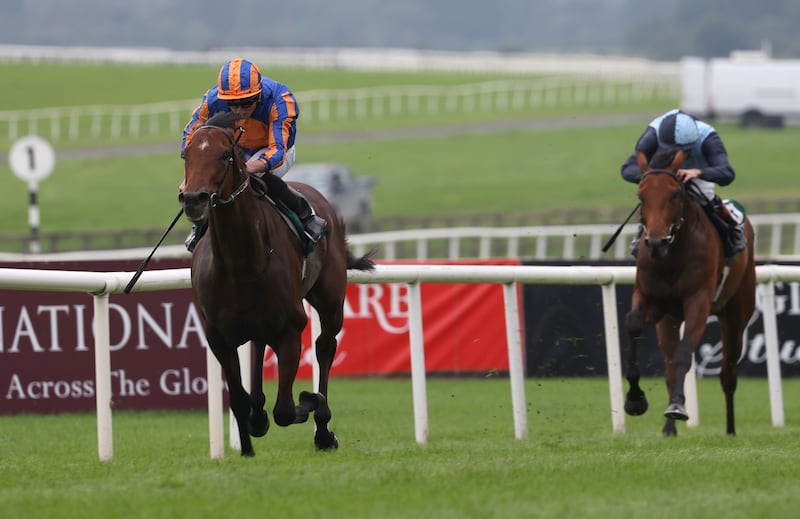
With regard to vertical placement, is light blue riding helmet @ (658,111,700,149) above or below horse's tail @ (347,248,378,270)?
above

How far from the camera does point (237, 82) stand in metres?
7.43

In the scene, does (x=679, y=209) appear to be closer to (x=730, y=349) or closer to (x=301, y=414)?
(x=730, y=349)

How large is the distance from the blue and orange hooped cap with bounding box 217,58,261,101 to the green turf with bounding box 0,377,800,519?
5.62ft

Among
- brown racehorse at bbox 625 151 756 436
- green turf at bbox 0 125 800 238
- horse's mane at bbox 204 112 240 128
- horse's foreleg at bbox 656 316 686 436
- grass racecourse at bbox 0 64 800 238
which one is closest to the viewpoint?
horse's mane at bbox 204 112 240 128

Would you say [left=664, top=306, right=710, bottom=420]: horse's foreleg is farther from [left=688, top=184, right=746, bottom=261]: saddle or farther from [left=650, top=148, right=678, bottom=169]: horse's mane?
[left=650, top=148, right=678, bottom=169]: horse's mane

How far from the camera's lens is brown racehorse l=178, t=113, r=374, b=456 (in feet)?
22.3

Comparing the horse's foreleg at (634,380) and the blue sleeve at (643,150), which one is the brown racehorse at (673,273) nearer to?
the horse's foreleg at (634,380)

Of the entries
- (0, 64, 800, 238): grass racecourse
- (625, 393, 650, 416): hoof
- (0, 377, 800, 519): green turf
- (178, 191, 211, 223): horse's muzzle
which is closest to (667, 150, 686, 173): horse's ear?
(625, 393, 650, 416): hoof

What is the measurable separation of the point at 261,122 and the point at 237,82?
303 mm

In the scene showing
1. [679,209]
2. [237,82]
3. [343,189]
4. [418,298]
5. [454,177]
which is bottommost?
[418,298]

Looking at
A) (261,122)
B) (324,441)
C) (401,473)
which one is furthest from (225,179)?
(324,441)

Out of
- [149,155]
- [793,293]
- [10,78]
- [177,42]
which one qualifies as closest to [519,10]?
[177,42]

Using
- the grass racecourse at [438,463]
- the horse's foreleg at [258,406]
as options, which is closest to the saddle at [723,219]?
the grass racecourse at [438,463]

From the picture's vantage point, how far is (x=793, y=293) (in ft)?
45.0
